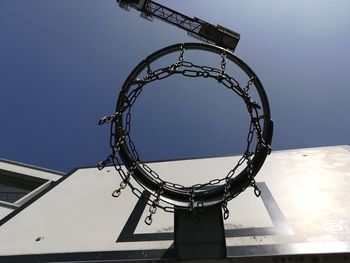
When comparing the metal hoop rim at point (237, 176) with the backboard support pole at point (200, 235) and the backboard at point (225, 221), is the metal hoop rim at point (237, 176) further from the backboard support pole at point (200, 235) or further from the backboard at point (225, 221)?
the backboard at point (225, 221)

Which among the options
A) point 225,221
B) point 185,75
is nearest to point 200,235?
point 225,221

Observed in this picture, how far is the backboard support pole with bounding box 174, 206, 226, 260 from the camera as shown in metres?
A: 2.50

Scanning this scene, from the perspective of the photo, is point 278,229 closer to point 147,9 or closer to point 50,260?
point 50,260

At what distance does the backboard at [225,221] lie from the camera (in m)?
2.59

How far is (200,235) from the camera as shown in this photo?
2.54 metres

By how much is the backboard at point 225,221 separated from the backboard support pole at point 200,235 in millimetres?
93

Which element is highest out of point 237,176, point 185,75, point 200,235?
point 185,75

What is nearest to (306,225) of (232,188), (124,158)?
(232,188)

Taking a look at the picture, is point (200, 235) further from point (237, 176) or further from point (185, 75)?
point (185, 75)

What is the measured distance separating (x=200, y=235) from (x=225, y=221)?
0.49 meters

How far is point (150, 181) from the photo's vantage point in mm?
2750

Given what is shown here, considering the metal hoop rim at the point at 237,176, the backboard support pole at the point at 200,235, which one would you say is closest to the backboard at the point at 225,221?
the backboard support pole at the point at 200,235

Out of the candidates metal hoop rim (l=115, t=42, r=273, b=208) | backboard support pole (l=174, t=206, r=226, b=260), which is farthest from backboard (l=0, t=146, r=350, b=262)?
metal hoop rim (l=115, t=42, r=273, b=208)

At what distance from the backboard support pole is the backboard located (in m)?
0.09
